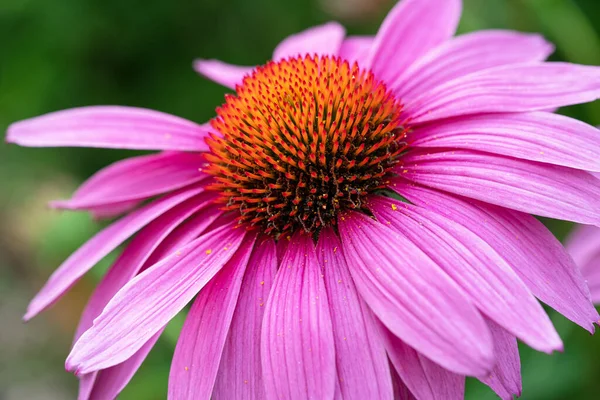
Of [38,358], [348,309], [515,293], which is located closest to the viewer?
[515,293]

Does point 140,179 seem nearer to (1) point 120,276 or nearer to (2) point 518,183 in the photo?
(1) point 120,276

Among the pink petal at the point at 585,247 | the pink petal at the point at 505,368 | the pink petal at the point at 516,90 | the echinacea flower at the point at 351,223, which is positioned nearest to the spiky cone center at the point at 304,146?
the echinacea flower at the point at 351,223

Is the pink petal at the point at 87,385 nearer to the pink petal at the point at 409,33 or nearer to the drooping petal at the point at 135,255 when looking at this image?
the drooping petal at the point at 135,255

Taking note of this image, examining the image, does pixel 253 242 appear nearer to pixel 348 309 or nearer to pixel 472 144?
pixel 348 309

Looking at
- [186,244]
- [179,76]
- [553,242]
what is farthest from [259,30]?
[553,242]

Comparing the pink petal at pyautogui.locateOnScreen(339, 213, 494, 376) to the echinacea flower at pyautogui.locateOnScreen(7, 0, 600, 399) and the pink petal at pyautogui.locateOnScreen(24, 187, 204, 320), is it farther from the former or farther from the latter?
the pink petal at pyautogui.locateOnScreen(24, 187, 204, 320)

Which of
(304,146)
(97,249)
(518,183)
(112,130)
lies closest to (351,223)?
(304,146)

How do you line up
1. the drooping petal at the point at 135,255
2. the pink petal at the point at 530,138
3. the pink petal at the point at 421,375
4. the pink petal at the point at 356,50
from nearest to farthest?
1. the pink petal at the point at 421,375
2. the pink petal at the point at 530,138
3. the drooping petal at the point at 135,255
4. the pink petal at the point at 356,50
